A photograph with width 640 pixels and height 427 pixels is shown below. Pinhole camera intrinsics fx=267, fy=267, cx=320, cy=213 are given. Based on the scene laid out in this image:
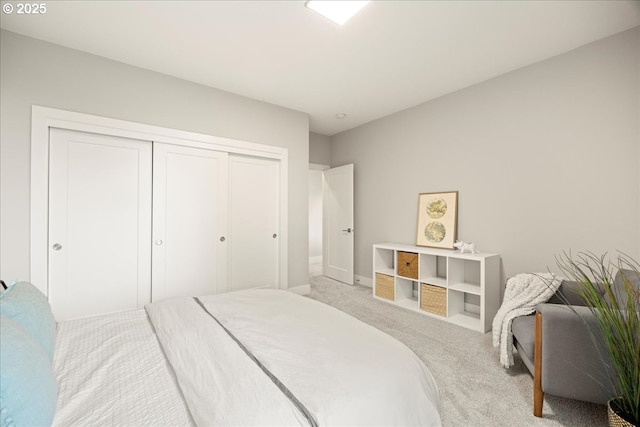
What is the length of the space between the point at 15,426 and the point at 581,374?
2.28 m

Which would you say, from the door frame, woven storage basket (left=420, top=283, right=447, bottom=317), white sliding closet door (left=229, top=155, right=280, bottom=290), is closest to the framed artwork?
woven storage basket (left=420, top=283, right=447, bottom=317)

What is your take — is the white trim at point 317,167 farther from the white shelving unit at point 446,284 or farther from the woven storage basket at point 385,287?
the woven storage basket at point 385,287

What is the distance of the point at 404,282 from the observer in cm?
375

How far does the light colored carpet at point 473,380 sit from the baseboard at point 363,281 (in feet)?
3.85

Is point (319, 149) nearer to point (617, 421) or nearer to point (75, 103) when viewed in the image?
point (75, 103)

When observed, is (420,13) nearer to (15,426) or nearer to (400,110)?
(400,110)

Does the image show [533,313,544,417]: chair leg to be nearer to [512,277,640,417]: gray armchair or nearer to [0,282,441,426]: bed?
[512,277,640,417]: gray armchair

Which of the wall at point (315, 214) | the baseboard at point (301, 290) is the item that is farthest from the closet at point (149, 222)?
the wall at point (315, 214)

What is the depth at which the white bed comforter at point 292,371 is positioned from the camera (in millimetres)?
834

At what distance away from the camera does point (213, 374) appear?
3.26 ft

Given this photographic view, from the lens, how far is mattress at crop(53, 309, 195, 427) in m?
0.81

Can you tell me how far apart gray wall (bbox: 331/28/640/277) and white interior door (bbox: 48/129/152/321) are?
334 cm

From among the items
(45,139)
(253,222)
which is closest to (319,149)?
(253,222)

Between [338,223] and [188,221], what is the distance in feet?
8.68
